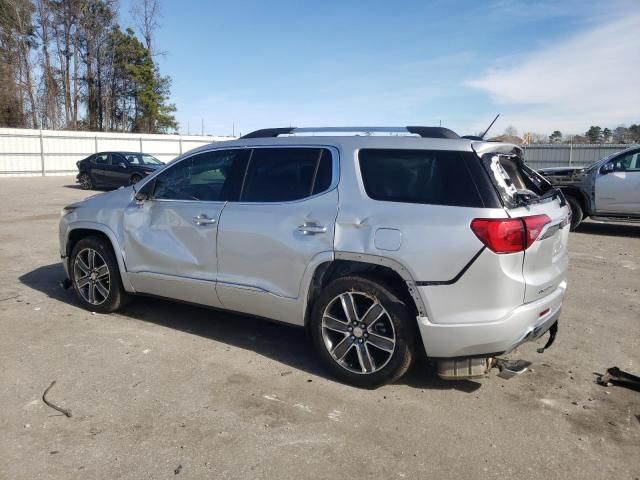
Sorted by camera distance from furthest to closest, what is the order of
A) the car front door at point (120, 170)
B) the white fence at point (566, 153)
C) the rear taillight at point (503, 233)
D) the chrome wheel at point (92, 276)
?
the white fence at point (566, 153)
the car front door at point (120, 170)
the chrome wheel at point (92, 276)
the rear taillight at point (503, 233)

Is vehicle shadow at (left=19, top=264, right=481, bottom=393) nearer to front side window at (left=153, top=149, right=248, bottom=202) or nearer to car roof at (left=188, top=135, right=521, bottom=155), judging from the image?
front side window at (left=153, top=149, right=248, bottom=202)

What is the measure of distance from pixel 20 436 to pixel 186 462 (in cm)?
105

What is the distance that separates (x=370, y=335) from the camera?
12.4 ft

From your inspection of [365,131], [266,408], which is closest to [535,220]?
[365,131]

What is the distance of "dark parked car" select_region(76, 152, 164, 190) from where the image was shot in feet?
67.2

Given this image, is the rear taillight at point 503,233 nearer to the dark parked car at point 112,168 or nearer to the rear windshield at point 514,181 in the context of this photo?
the rear windshield at point 514,181

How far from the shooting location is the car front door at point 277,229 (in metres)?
3.96

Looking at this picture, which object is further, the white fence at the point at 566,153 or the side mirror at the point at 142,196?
the white fence at the point at 566,153

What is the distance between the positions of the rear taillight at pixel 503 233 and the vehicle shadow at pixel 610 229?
923cm

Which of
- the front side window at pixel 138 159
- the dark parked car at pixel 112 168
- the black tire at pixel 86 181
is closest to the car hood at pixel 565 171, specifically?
the dark parked car at pixel 112 168

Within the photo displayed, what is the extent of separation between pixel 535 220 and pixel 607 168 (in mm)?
8769

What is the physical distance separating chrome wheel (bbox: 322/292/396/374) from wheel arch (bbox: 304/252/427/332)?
6.9 inches

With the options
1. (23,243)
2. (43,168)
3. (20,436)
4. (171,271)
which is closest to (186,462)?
(20,436)

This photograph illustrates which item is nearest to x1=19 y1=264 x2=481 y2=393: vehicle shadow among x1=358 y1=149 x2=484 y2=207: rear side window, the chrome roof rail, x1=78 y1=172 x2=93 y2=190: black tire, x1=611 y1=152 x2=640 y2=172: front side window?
x1=358 y1=149 x2=484 y2=207: rear side window
